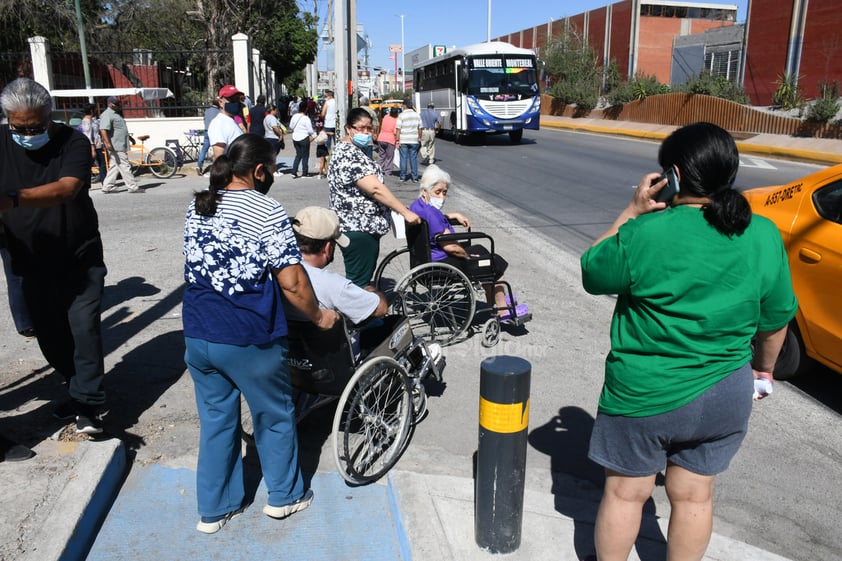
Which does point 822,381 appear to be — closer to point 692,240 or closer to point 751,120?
point 692,240

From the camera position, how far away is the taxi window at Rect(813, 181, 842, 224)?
4418 millimetres

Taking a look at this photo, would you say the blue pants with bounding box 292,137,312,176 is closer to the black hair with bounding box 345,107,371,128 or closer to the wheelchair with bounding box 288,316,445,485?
the black hair with bounding box 345,107,371,128

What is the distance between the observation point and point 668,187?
2.18 meters

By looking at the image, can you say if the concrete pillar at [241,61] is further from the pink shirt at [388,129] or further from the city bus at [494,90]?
the city bus at [494,90]

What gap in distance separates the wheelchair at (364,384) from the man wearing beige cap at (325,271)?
0.45ft

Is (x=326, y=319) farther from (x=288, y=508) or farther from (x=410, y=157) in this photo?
(x=410, y=157)

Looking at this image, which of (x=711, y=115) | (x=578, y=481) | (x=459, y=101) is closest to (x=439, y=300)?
(x=578, y=481)

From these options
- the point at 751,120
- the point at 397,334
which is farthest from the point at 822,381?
the point at 751,120

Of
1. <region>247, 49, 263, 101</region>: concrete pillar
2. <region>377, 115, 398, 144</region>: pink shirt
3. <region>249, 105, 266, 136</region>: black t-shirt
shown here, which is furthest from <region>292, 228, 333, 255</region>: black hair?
<region>247, 49, 263, 101</region>: concrete pillar

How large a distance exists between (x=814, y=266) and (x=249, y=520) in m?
3.71

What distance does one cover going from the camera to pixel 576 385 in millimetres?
4762

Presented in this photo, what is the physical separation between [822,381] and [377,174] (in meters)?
3.51

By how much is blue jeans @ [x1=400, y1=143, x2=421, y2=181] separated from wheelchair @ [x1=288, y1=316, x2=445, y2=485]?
1098cm

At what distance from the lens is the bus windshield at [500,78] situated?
78.8 ft
